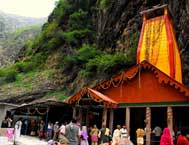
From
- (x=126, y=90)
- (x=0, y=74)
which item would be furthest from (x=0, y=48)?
(x=126, y=90)

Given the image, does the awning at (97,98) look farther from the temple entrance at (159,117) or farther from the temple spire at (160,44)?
the temple spire at (160,44)

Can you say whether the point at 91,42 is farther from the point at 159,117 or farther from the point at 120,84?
the point at 120,84

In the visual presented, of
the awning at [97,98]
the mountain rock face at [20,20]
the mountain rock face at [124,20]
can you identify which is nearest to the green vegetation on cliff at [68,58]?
the mountain rock face at [124,20]

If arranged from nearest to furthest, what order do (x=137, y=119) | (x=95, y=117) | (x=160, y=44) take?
(x=137, y=119) → (x=95, y=117) → (x=160, y=44)

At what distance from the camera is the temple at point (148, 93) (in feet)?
55.2

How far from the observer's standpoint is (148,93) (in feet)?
57.9

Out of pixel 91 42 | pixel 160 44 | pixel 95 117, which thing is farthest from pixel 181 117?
pixel 91 42

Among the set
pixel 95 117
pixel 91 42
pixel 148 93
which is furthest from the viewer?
pixel 91 42

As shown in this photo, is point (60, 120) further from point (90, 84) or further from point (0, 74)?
point (0, 74)

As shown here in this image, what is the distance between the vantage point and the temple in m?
16.8

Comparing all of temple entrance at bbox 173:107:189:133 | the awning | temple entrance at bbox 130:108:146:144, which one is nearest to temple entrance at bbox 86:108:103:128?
temple entrance at bbox 130:108:146:144

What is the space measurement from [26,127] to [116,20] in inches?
622

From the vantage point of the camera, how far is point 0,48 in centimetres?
7219

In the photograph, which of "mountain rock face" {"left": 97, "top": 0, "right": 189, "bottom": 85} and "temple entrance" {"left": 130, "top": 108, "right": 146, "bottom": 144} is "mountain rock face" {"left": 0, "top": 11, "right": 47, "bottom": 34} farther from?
"temple entrance" {"left": 130, "top": 108, "right": 146, "bottom": 144}
